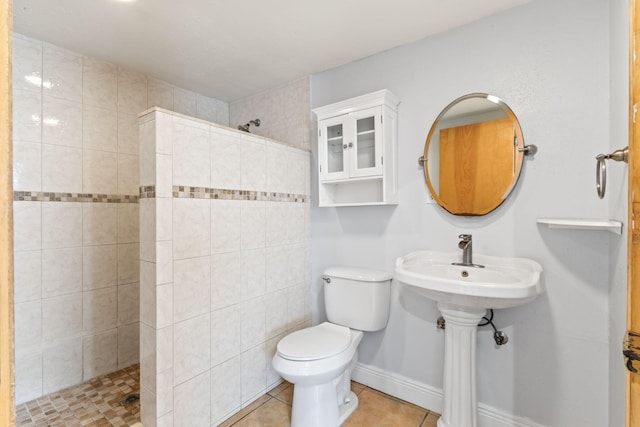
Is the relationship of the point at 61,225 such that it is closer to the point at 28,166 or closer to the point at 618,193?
the point at 28,166

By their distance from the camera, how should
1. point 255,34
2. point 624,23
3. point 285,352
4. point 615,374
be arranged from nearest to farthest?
point 624,23 < point 615,374 < point 285,352 < point 255,34

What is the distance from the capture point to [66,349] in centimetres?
198

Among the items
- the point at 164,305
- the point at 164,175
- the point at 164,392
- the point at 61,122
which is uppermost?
the point at 61,122

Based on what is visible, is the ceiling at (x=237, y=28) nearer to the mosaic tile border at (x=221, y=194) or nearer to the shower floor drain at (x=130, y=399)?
the mosaic tile border at (x=221, y=194)

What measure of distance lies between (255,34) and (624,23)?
174 centimetres

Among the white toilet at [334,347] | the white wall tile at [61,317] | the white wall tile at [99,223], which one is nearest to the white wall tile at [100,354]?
the white wall tile at [61,317]

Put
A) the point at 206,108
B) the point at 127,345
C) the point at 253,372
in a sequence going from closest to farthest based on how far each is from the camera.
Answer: the point at 253,372 < the point at 127,345 < the point at 206,108

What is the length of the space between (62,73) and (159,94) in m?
0.63

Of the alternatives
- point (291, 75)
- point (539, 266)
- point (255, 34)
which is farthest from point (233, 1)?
point (539, 266)

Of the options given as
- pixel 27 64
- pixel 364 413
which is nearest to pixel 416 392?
pixel 364 413

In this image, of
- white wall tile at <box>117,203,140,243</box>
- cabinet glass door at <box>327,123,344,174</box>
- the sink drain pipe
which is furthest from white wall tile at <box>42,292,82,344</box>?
the sink drain pipe

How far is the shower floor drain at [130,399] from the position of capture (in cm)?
185

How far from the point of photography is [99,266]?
2123mm

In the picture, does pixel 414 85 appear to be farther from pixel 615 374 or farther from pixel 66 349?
pixel 66 349
